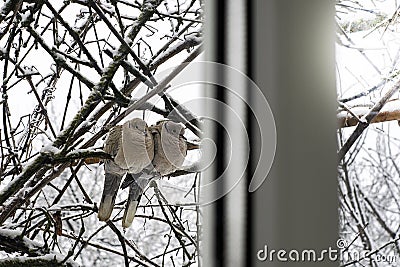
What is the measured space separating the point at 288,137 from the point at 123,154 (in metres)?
0.22

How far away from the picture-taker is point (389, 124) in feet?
1.57

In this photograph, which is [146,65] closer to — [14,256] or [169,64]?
[169,64]

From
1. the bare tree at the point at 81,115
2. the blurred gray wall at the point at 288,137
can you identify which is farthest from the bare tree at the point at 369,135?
the bare tree at the point at 81,115

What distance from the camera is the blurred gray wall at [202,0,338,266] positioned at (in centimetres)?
38

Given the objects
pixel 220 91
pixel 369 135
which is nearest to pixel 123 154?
pixel 220 91

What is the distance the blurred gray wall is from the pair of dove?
13 cm

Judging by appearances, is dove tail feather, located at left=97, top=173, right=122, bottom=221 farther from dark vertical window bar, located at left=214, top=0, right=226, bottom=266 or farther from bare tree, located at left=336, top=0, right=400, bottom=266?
bare tree, located at left=336, top=0, right=400, bottom=266

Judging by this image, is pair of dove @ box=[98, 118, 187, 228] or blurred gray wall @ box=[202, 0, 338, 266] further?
pair of dove @ box=[98, 118, 187, 228]

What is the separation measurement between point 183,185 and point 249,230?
0.57 feet

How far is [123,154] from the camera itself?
559mm

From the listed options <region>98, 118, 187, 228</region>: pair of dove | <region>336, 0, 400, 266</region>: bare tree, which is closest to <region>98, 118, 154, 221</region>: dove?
<region>98, 118, 187, 228</region>: pair of dove

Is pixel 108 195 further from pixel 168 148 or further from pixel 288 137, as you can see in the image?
pixel 288 137

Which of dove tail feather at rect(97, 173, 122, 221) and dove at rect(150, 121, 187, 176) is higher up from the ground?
dove at rect(150, 121, 187, 176)

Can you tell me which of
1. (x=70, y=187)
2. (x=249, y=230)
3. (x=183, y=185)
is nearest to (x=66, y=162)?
(x=70, y=187)
